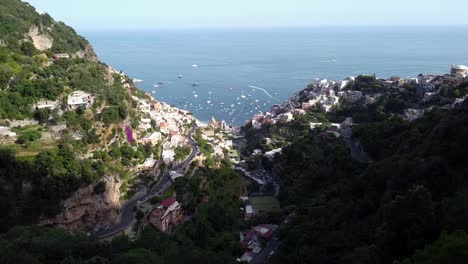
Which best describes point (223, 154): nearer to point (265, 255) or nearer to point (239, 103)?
point (265, 255)

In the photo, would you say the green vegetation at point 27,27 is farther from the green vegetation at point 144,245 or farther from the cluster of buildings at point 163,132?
the green vegetation at point 144,245

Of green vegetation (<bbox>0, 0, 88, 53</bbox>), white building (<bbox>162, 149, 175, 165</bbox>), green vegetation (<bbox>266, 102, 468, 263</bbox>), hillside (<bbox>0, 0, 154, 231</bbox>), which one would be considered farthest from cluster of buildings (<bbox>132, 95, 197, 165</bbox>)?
green vegetation (<bbox>266, 102, 468, 263</bbox>)

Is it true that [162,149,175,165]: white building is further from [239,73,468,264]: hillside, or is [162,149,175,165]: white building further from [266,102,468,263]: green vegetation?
[266,102,468,263]: green vegetation

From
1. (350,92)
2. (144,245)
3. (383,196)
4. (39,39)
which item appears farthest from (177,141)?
(383,196)

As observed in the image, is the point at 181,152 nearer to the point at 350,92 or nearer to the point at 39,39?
the point at 39,39

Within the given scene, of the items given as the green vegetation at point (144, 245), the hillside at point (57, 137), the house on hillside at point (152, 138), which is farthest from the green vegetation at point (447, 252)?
the house on hillside at point (152, 138)
